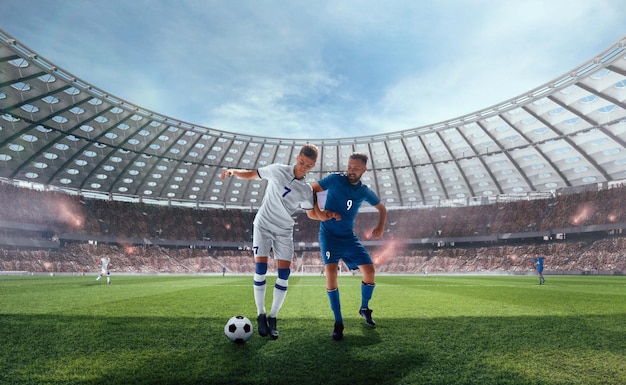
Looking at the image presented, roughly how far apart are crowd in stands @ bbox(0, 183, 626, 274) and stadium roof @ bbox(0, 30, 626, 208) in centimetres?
269

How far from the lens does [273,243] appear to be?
5.29 metres

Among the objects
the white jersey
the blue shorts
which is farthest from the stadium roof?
the blue shorts

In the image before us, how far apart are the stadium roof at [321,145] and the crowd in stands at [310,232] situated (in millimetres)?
2686

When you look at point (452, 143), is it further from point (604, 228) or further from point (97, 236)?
point (97, 236)

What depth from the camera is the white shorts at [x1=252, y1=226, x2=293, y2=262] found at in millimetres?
5184

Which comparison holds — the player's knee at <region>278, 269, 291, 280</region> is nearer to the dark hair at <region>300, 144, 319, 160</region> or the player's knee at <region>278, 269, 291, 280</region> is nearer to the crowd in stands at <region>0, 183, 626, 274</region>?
the dark hair at <region>300, 144, 319, 160</region>

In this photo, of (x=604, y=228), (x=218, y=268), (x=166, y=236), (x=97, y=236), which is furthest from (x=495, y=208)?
(x=97, y=236)

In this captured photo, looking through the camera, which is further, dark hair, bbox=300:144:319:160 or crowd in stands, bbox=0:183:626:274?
crowd in stands, bbox=0:183:626:274

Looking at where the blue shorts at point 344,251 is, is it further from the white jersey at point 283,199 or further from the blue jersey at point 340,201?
the white jersey at point 283,199

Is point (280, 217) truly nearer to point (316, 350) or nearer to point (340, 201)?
point (340, 201)

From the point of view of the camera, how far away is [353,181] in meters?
5.43

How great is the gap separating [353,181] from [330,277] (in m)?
1.35

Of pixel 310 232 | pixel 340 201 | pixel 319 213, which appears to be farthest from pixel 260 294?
pixel 310 232

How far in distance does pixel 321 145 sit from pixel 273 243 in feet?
118
